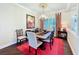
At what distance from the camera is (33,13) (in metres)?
3.55

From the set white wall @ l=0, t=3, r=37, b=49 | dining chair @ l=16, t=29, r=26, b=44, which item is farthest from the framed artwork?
dining chair @ l=16, t=29, r=26, b=44

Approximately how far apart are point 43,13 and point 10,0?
4.06ft

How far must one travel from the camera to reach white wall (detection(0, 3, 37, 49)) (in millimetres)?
3455

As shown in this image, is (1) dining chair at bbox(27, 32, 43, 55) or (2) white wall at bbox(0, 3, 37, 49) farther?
(2) white wall at bbox(0, 3, 37, 49)

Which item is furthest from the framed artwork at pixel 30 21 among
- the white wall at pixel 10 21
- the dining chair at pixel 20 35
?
the dining chair at pixel 20 35

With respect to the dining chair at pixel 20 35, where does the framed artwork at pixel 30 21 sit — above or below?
above

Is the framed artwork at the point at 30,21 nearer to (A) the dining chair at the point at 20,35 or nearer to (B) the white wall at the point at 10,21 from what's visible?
(B) the white wall at the point at 10,21

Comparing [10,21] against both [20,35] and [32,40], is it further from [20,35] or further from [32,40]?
[32,40]

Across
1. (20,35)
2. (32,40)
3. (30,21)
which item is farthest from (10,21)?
(32,40)

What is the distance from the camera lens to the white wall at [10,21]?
11.3ft

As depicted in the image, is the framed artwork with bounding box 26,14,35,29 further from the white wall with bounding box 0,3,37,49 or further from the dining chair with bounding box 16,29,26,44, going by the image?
the dining chair with bounding box 16,29,26,44

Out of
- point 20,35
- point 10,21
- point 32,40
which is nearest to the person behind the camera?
point 32,40

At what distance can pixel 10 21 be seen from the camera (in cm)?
383
